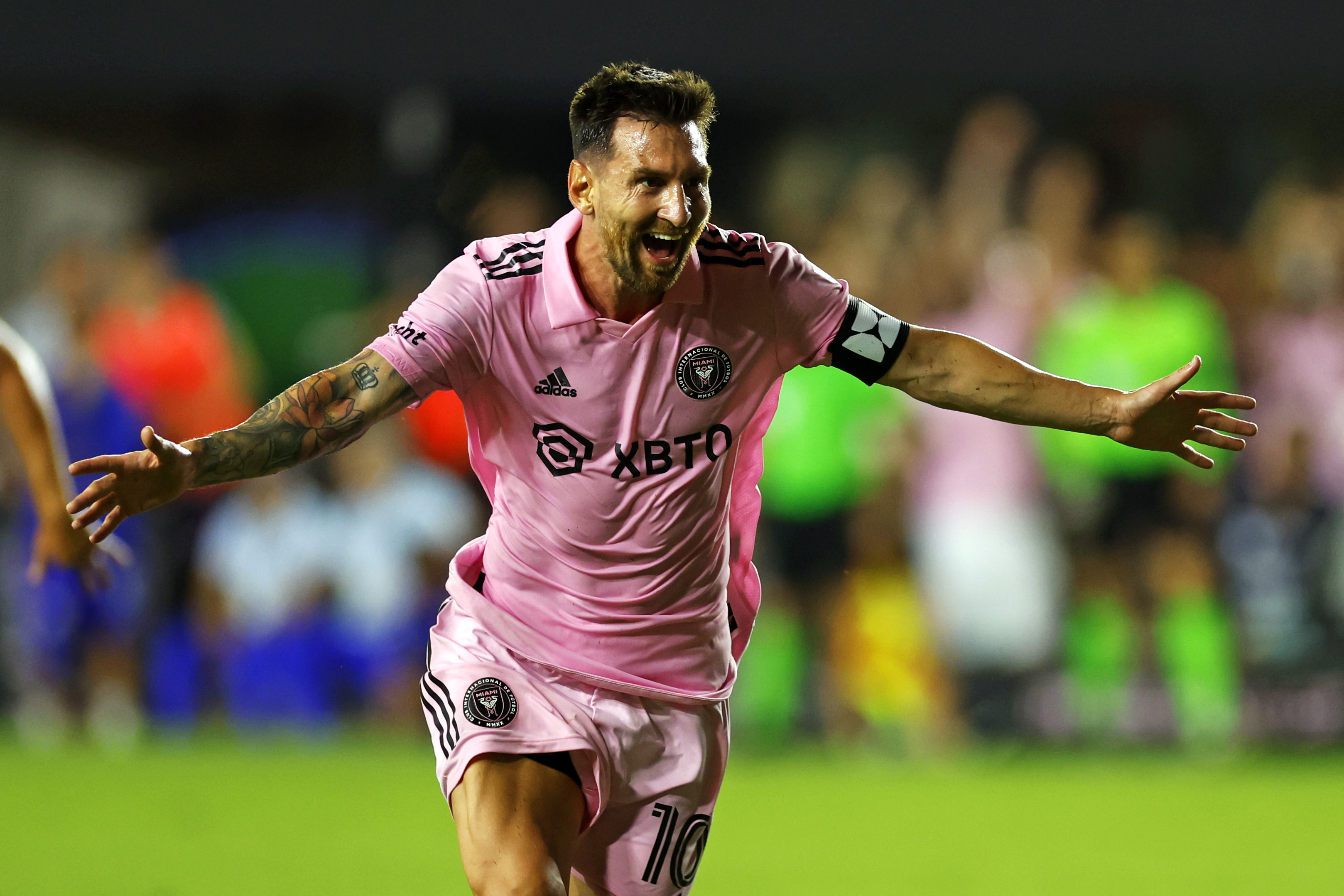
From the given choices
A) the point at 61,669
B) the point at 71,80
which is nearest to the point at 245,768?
the point at 61,669

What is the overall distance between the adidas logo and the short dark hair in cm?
54

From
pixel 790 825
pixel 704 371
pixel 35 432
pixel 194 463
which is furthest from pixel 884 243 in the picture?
pixel 194 463

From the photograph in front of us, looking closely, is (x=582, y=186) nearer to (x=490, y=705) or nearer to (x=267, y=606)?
(x=490, y=705)

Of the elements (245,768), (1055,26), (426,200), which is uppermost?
(1055,26)

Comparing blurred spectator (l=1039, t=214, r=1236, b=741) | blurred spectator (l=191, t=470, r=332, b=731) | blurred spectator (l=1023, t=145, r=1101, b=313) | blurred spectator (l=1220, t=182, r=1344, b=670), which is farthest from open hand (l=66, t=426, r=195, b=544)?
blurred spectator (l=1220, t=182, r=1344, b=670)

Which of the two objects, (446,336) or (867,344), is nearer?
(446,336)

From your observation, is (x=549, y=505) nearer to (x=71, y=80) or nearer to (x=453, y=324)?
(x=453, y=324)

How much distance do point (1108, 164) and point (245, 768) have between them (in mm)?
6886

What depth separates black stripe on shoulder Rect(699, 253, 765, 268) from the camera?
4.45 metres

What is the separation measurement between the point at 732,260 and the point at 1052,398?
88cm

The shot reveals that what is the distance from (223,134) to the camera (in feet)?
46.5

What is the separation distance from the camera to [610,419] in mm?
4320

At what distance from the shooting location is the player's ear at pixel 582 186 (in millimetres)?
4262

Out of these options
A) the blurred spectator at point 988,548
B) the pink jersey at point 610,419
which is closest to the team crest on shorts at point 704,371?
the pink jersey at point 610,419
